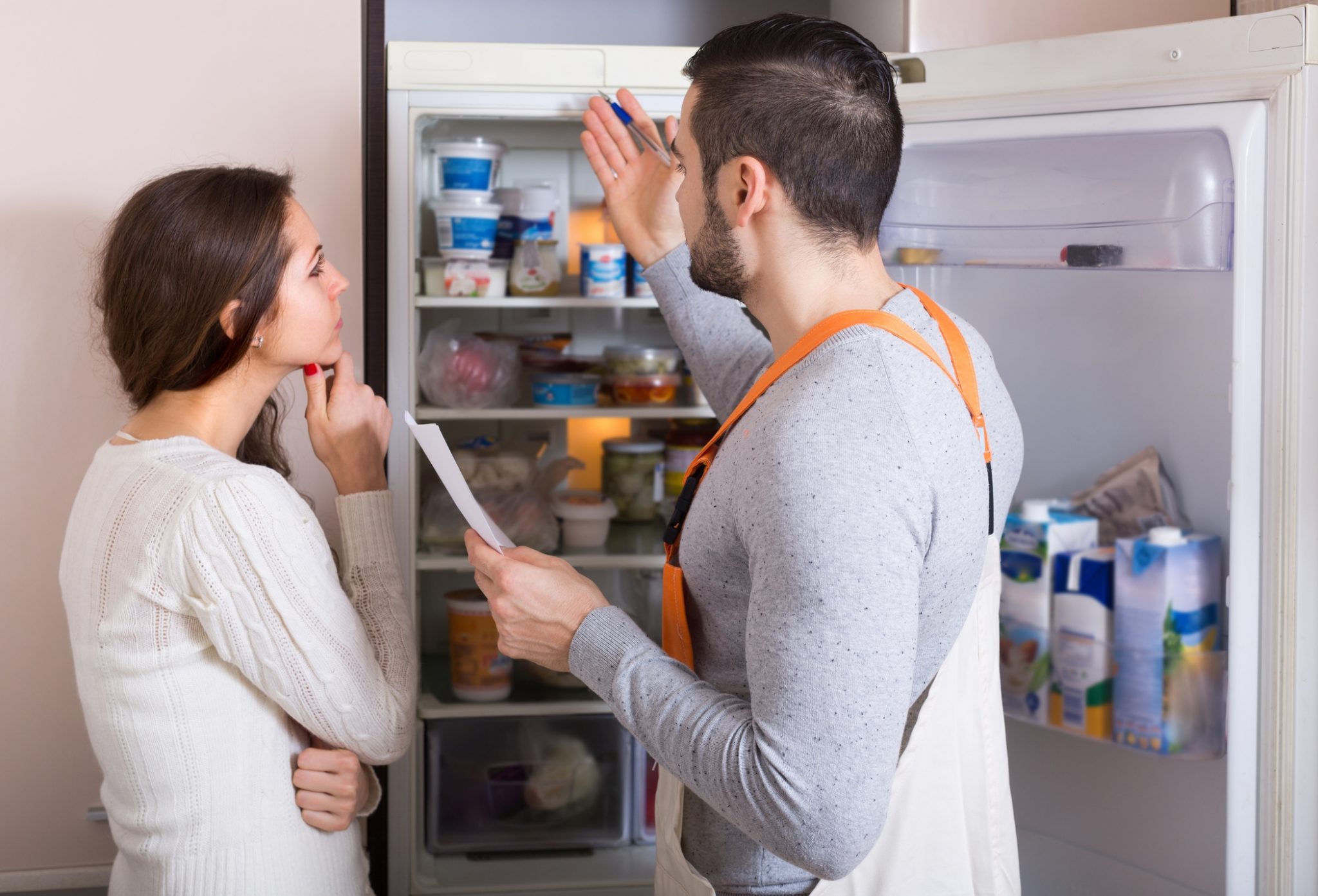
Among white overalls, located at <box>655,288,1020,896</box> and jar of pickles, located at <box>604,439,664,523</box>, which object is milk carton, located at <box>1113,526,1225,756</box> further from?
jar of pickles, located at <box>604,439,664,523</box>

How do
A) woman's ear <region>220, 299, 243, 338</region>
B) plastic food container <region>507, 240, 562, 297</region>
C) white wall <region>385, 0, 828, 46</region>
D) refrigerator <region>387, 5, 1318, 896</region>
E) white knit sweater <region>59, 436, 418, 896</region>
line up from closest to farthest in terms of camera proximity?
white knit sweater <region>59, 436, 418, 896</region> → woman's ear <region>220, 299, 243, 338</region> → refrigerator <region>387, 5, 1318, 896</region> → plastic food container <region>507, 240, 562, 297</region> → white wall <region>385, 0, 828, 46</region>

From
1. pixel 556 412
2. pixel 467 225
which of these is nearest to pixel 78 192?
pixel 467 225

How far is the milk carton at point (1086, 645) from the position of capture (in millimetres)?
1522

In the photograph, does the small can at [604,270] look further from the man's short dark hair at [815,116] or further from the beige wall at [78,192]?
the man's short dark hair at [815,116]

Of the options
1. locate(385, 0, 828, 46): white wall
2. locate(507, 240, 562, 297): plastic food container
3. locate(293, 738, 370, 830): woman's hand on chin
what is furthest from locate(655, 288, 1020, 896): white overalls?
locate(385, 0, 828, 46): white wall

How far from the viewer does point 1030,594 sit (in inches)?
63.0

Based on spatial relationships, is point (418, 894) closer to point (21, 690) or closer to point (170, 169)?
point (21, 690)

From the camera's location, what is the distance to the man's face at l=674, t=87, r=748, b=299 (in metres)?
1.00

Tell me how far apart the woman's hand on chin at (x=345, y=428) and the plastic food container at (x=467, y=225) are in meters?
0.45

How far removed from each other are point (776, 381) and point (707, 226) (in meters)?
0.17

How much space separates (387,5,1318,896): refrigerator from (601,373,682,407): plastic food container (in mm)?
71

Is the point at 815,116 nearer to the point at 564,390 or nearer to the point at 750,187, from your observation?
the point at 750,187

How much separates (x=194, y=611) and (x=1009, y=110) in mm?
1173

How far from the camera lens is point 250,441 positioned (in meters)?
1.41
